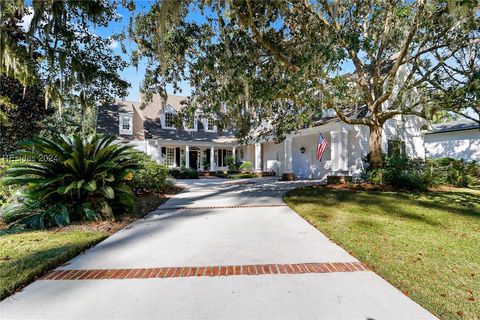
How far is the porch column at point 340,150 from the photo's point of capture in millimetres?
14422

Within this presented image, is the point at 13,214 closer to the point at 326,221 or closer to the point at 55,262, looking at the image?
the point at 55,262

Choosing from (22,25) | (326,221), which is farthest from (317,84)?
(22,25)

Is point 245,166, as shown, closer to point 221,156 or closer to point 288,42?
point 221,156

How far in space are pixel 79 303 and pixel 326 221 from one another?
4547 mm

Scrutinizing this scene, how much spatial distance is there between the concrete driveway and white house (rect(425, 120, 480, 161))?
62.8 feet

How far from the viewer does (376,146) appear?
37.4ft

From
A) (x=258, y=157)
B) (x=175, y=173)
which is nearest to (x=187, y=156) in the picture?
(x=175, y=173)

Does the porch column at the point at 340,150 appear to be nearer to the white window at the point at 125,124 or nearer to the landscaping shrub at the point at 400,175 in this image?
the landscaping shrub at the point at 400,175

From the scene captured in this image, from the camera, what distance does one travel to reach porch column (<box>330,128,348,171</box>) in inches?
568

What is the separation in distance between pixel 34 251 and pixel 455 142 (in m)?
23.3

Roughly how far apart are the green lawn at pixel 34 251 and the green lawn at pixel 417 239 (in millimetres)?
3961

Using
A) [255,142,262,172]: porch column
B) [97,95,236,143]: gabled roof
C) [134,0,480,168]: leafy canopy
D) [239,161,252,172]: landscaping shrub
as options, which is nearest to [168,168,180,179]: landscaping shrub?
[97,95,236,143]: gabled roof

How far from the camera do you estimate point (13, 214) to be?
Answer: 5.45 m

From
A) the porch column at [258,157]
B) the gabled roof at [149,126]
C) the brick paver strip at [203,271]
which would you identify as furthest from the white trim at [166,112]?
the brick paver strip at [203,271]
